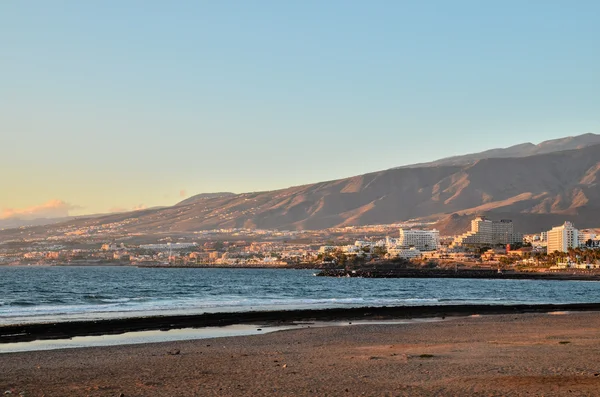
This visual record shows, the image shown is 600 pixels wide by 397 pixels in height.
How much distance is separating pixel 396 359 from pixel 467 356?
1957mm

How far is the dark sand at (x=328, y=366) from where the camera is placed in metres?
15.6

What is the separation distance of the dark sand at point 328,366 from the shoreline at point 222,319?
19.0 ft

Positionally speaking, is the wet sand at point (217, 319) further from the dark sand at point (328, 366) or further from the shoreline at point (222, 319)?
the dark sand at point (328, 366)

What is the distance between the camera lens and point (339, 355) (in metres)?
21.7

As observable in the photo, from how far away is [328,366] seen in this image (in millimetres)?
19094

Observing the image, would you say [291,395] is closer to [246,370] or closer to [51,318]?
[246,370]

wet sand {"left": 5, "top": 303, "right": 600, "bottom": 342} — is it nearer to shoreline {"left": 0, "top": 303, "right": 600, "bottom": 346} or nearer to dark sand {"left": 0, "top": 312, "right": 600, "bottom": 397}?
shoreline {"left": 0, "top": 303, "right": 600, "bottom": 346}

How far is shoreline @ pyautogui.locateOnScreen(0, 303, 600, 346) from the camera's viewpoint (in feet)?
96.4

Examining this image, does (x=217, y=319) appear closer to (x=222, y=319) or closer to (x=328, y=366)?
(x=222, y=319)

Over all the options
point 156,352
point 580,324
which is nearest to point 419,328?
point 580,324

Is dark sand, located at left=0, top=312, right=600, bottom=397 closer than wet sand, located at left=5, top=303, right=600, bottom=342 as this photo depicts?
Yes

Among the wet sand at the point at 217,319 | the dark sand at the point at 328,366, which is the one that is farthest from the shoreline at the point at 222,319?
the dark sand at the point at 328,366

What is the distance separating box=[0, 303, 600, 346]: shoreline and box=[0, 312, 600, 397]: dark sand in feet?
19.0

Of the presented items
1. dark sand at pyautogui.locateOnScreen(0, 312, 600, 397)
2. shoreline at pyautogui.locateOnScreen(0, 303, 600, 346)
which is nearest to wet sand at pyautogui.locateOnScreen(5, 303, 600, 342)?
shoreline at pyautogui.locateOnScreen(0, 303, 600, 346)
